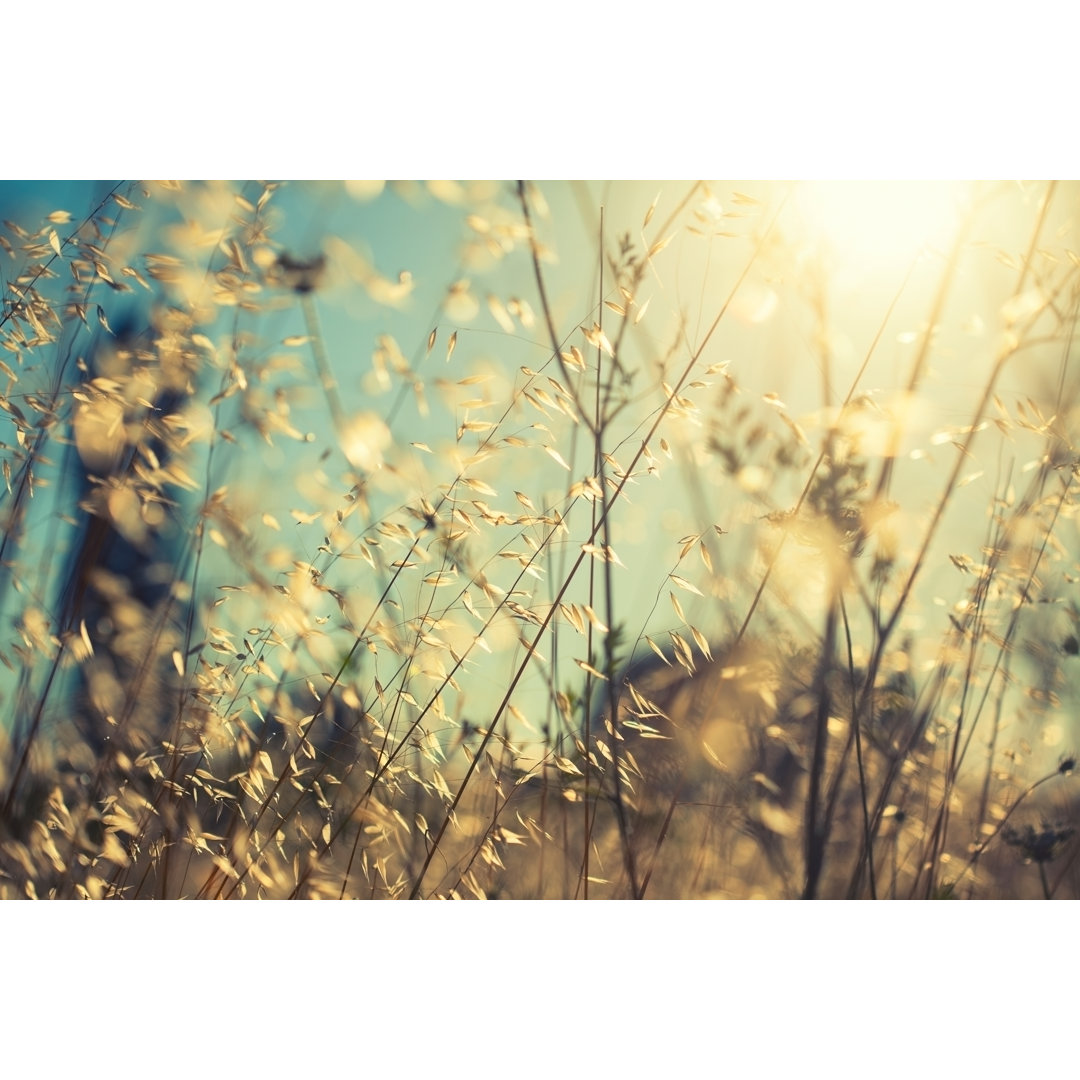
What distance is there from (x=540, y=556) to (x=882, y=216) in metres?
0.72

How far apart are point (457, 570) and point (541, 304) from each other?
0.42 m

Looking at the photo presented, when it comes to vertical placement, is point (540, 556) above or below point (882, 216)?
below

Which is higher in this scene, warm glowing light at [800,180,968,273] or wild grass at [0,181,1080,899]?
warm glowing light at [800,180,968,273]

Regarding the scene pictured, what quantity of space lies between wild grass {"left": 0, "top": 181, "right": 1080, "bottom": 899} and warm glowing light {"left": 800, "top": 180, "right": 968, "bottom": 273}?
0.02 metres

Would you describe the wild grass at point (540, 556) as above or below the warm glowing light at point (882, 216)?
below

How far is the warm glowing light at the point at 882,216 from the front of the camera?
44.6 inches

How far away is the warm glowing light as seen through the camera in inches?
44.6

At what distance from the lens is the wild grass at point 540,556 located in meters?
1.10

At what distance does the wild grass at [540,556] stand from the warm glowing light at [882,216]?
0.07 feet

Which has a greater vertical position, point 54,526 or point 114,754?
point 54,526

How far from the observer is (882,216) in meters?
1.14

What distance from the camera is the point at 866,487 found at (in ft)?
3.66
